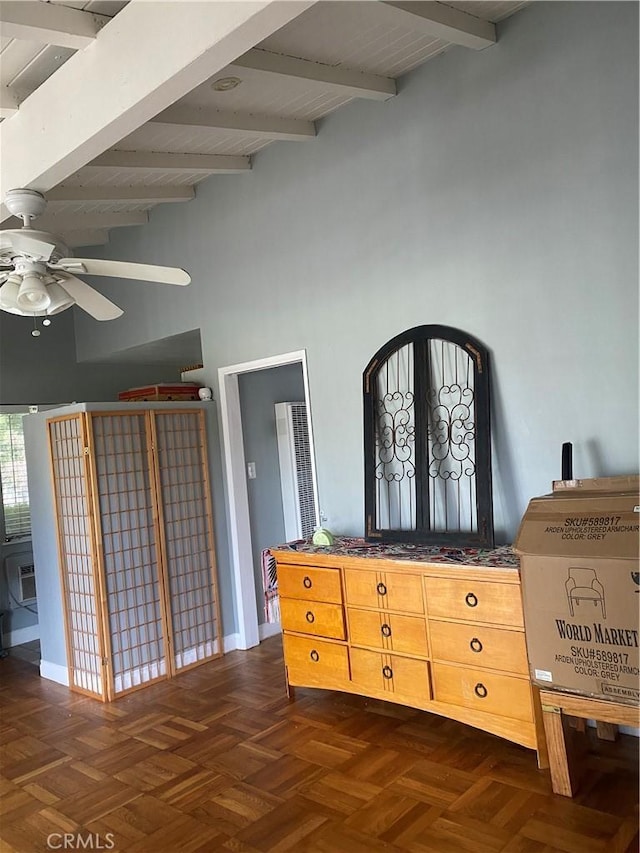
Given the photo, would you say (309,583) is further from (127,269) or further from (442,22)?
(442,22)

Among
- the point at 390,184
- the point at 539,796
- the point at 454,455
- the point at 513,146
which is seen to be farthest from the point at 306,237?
the point at 539,796

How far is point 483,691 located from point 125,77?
2.72 meters

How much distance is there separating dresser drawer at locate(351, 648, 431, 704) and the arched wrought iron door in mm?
588

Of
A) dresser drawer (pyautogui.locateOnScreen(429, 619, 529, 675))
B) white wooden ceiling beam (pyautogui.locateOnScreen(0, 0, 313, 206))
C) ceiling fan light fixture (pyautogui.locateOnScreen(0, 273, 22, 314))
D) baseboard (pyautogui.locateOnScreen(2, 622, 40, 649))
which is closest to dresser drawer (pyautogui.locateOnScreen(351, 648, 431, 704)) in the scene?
dresser drawer (pyautogui.locateOnScreen(429, 619, 529, 675))

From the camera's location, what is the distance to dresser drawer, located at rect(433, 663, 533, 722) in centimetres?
275

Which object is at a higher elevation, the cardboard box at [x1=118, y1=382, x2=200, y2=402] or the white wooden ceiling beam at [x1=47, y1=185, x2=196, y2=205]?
the white wooden ceiling beam at [x1=47, y1=185, x2=196, y2=205]

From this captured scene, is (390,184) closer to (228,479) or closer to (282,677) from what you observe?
(228,479)

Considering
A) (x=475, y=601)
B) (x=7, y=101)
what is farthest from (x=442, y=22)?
(x=475, y=601)

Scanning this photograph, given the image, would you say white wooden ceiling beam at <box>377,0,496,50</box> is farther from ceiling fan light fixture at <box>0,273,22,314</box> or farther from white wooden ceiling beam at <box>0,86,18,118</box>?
ceiling fan light fixture at <box>0,273,22,314</box>

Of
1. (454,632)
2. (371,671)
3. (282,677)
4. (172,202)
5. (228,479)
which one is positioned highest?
(172,202)

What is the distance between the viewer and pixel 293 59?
10.1 feet

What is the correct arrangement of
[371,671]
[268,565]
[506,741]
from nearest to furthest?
[506,741] → [371,671] → [268,565]

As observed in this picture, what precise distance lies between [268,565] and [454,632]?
6.13 ft

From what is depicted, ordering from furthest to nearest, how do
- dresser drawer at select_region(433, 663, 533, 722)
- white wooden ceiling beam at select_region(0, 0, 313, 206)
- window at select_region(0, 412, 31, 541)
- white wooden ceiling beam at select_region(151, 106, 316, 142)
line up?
window at select_region(0, 412, 31, 541), white wooden ceiling beam at select_region(151, 106, 316, 142), dresser drawer at select_region(433, 663, 533, 722), white wooden ceiling beam at select_region(0, 0, 313, 206)
